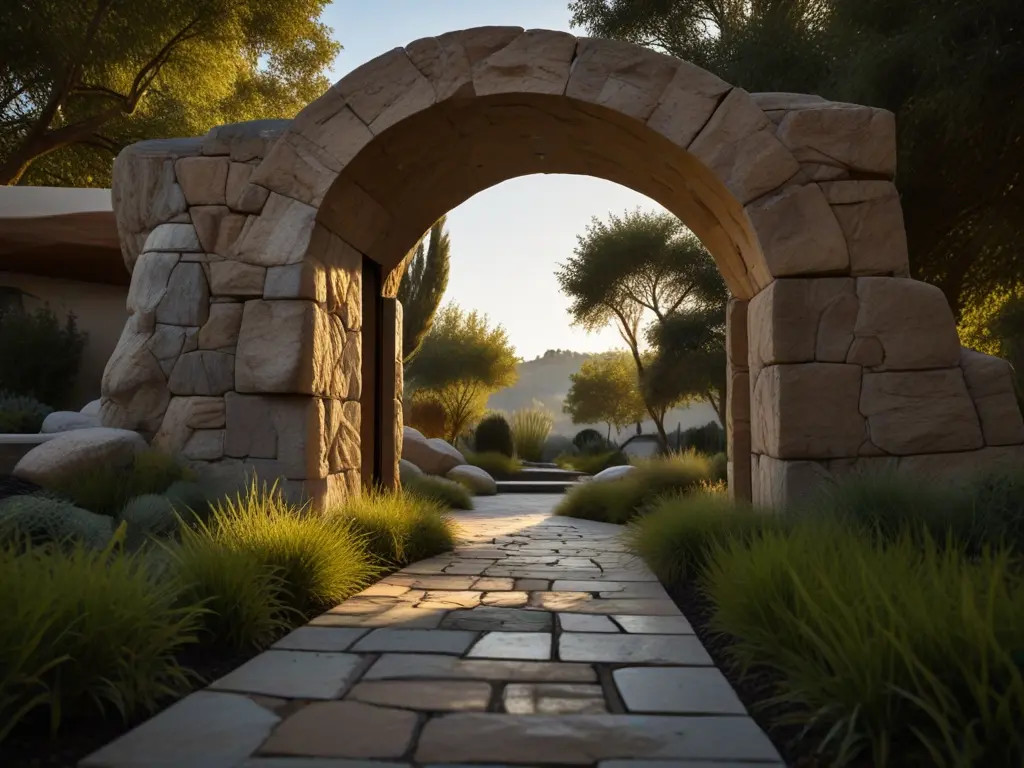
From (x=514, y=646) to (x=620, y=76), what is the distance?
11.8ft

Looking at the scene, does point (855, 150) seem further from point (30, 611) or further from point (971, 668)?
point (30, 611)

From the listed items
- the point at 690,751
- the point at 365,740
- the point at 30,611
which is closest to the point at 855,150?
the point at 690,751

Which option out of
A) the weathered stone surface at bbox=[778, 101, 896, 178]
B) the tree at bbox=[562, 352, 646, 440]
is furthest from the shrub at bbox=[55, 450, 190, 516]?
the tree at bbox=[562, 352, 646, 440]

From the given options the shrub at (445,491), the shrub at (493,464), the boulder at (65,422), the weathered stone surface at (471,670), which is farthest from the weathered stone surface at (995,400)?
the shrub at (493,464)

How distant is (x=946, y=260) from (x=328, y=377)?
318 inches

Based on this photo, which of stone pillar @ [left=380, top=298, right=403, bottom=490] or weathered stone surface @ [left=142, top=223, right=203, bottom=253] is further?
stone pillar @ [left=380, top=298, right=403, bottom=490]

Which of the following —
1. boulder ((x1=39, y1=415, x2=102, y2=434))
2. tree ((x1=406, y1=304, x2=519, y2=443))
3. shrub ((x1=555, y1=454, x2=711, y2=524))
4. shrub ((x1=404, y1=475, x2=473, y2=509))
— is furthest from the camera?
tree ((x1=406, y1=304, x2=519, y2=443))

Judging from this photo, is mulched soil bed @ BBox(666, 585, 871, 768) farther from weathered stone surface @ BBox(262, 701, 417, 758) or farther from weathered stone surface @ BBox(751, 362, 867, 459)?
weathered stone surface @ BBox(751, 362, 867, 459)

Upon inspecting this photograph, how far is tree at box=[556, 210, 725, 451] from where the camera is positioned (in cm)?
2106

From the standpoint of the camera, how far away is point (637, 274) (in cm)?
2198

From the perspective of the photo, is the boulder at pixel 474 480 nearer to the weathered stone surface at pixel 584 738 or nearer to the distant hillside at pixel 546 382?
the weathered stone surface at pixel 584 738

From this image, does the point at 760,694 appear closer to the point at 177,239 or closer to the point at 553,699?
the point at 553,699

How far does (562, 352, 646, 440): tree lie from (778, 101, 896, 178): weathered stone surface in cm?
2601

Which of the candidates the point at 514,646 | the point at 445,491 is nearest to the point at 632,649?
the point at 514,646
